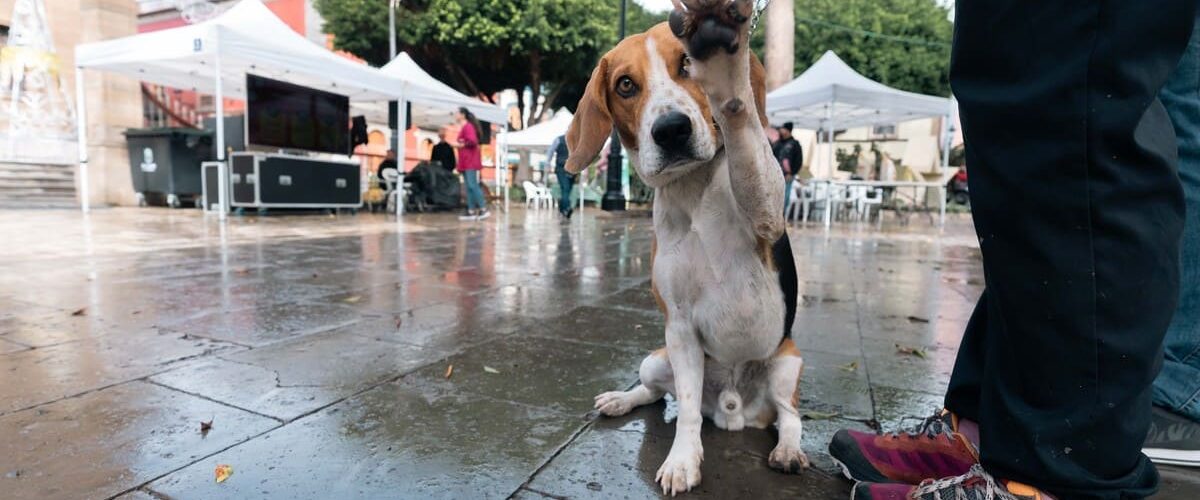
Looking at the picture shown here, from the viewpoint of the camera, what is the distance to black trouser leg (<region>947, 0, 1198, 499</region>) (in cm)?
96

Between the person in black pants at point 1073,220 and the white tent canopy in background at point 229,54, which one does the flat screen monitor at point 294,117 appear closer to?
the white tent canopy in background at point 229,54

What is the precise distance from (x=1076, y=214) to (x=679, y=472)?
0.95 metres

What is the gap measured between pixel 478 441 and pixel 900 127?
30702 millimetres

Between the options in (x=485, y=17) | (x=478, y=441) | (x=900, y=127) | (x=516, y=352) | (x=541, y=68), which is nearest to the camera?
(x=478, y=441)

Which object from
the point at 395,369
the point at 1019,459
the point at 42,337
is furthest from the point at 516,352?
the point at 42,337

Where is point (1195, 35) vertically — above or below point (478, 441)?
above

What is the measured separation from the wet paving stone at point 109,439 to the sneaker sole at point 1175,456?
7.59 ft

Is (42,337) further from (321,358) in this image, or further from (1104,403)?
(1104,403)

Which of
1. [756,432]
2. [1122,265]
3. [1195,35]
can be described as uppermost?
[1195,35]

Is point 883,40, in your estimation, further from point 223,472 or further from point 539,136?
point 223,472

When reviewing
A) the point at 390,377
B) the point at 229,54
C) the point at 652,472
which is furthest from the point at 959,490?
the point at 229,54

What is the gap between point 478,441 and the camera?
171 centimetres

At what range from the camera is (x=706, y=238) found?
1609 millimetres

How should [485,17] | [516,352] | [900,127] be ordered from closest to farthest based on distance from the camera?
[516,352] < [485,17] < [900,127]
